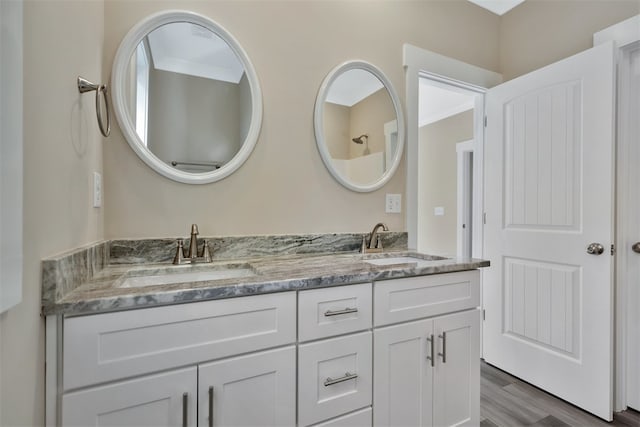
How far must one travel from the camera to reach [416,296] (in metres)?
1.25

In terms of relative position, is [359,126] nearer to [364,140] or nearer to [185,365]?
[364,140]

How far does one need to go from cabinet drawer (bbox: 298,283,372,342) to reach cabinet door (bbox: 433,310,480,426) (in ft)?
1.22

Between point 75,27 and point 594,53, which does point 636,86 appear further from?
point 75,27

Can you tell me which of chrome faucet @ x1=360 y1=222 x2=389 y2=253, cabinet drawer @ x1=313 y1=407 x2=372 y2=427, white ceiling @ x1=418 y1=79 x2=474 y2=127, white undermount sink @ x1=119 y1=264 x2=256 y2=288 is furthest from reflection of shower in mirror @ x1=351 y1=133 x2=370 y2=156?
white ceiling @ x1=418 y1=79 x2=474 y2=127

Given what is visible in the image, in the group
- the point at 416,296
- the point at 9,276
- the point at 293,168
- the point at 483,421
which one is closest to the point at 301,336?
the point at 416,296

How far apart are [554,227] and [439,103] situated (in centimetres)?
263

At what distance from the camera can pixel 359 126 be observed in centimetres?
179

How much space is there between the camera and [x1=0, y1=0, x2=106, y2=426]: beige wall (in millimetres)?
638

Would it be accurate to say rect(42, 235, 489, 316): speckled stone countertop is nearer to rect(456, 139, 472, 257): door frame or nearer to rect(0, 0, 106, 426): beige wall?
rect(0, 0, 106, 426): beige wall

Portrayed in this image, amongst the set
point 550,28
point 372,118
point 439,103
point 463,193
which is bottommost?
point 463,193

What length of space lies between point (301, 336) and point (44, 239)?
73 cm

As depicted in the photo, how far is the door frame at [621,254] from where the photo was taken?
5.51 feet

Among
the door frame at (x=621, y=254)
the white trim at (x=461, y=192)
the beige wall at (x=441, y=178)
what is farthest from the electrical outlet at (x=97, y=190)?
the white trim at (x=461, y=192)

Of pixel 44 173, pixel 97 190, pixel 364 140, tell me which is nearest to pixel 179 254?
pixel 97 190
